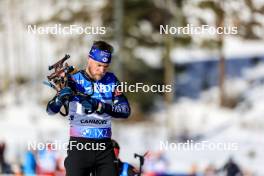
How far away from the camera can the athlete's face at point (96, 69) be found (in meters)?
5.36

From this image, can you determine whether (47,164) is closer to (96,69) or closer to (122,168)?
(122,168)

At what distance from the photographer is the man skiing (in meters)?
5.35

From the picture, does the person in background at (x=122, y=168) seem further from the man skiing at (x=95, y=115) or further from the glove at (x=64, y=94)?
the glove at (x=64, y=94)

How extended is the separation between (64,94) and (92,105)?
240 millimetres

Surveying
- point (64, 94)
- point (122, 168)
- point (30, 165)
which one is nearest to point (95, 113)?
point (64, 94)

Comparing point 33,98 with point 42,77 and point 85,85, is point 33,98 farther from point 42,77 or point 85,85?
point 85,85

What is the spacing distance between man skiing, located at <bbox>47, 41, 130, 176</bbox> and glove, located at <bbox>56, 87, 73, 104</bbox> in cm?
12

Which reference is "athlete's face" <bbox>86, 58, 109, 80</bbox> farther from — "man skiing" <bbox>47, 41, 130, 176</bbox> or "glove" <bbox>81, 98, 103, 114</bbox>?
"glove" <bbox>81, 98, 103, 114</bbox>

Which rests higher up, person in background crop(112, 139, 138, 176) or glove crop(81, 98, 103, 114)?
glove crop(81, 98, 103, 114)

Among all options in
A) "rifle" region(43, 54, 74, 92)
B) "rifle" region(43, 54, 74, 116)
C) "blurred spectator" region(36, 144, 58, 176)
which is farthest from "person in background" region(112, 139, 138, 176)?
"blurred spectator" region(36, 144, 58, 176)

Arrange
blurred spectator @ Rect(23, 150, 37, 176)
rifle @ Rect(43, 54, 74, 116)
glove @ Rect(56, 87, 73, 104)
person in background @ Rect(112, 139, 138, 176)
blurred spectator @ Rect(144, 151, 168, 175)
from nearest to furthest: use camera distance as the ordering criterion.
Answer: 1. glove @ Rect(56, 87, 73, 104)
2. rifle @ Rect(43, 54, 74, 116)
3. person in background @ Rect(112, 139, 138, 176)
4. blurred spectator @ Rect(23, 150, 37, 176)
5. blurred spectator @ Rect(144, 151, 168, 175)

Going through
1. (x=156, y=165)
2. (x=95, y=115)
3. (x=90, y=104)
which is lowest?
(x=156, y=165)

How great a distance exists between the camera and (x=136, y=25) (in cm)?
2817

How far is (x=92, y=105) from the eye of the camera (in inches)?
202
